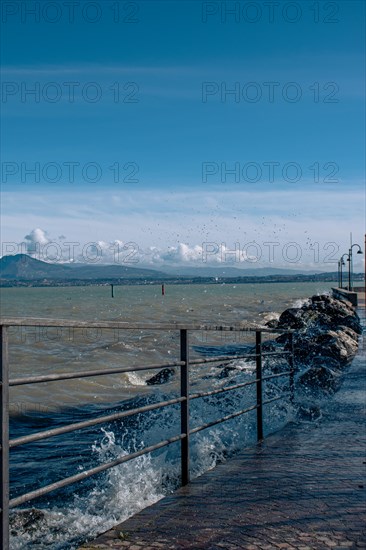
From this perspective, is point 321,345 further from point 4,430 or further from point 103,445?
point 4,430

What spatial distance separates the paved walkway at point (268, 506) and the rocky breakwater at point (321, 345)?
3380 mm

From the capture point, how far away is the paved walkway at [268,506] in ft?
13.9

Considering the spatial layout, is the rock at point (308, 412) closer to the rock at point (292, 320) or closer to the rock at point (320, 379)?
the rock at point (320, 379)

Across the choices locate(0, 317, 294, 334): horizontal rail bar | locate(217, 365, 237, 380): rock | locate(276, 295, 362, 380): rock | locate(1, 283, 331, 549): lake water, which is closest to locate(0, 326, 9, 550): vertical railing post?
locate(0, 317, 294, 334): horizontal rail bar

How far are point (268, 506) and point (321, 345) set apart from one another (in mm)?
12944

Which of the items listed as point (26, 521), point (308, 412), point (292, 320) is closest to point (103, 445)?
point (308, 412)

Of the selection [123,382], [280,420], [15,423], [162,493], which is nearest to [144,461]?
[162,493]

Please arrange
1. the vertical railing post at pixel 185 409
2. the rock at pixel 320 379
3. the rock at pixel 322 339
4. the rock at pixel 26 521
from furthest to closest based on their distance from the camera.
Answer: the rock at pixel 322 339, the rock at pixel 320 379, the rock at pixel 26 521, the vertical railing post at pixel 185 409

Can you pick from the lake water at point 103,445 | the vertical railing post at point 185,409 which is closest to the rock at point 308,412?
the lake water at point 103,445

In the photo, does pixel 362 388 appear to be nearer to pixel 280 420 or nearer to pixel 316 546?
pixel 280 420

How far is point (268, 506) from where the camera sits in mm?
4980

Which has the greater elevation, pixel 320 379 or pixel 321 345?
pixel 321 345

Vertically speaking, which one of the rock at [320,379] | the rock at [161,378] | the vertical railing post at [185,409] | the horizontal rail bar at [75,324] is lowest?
the rock at [161,378]

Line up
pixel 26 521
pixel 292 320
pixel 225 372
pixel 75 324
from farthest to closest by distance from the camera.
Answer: pixel 292 320 → pixel 225 372 → pixel 26 521 → pixel 75 324
